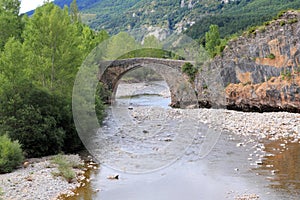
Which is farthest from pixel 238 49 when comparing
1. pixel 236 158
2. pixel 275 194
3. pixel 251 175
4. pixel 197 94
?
pixel 275 194

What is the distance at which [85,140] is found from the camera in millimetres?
21562

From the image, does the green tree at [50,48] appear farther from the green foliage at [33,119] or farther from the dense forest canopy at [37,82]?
the green foliage at [33,119]

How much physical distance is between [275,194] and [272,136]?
8899mm

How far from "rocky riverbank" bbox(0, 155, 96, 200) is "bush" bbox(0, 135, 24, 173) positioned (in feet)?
1.11

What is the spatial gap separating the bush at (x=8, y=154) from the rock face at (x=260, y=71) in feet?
58.4

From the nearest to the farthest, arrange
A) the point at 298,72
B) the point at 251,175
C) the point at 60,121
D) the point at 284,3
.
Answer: the point at 251,175 → the point at 60,121 → the point at 298,72 → the point at 284,3

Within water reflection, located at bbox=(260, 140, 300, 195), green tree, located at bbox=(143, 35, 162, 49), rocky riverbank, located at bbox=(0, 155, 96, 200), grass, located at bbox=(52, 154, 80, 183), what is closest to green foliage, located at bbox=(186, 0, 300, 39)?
green tree, located at bbox=(143, 35, 162, 49)

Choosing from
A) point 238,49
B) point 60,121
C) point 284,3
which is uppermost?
point 284,3

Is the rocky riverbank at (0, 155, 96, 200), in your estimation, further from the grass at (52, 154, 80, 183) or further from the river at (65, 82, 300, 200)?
the river at (65, 82, 300, 200)

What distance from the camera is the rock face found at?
92.0 ft

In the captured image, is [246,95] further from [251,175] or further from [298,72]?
[251,175]

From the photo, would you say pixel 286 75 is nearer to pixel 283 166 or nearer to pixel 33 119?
pixel 283 166

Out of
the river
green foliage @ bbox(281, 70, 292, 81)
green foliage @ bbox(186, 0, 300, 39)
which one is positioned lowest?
the river

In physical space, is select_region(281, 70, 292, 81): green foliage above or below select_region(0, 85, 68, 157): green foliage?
above
